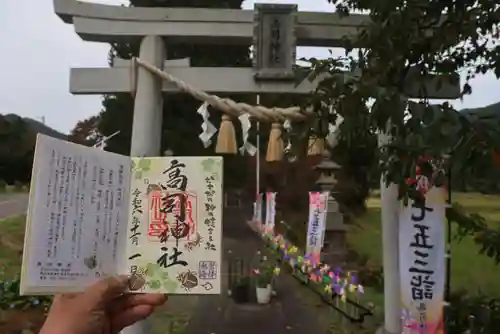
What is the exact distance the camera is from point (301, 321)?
638 cm

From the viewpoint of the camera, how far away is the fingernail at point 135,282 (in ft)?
4.32

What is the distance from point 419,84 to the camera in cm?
192

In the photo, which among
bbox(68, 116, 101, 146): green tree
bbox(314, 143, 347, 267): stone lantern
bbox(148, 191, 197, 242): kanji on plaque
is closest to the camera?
bbox(148, 191, 197, 242): kanji on plaque

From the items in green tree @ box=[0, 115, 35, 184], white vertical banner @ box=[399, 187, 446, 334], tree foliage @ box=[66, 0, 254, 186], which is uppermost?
tree foliage @ box=[66, 0, 254, 186]

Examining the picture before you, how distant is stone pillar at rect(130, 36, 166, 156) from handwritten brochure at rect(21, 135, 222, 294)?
233 cm

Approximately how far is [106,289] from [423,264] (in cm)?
244

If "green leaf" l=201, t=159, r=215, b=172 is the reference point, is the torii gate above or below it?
above

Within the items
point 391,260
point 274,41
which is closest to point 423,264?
point 391,260

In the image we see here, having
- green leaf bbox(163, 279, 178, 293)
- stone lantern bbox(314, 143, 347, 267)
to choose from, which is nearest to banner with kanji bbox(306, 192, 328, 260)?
stone lantern bbox(314, 143, 347, 267)

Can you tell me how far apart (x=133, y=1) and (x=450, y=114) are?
8781 millimetres

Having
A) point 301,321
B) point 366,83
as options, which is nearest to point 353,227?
point 301,321

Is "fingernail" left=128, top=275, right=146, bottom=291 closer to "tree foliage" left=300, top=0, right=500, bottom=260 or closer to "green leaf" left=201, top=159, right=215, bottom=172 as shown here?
"green leaf" left=201, top=159, right=215, bottom=172

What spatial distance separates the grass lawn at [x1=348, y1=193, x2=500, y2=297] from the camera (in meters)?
6.09

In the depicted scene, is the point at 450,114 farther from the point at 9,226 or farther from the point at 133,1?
the point at 9,226
